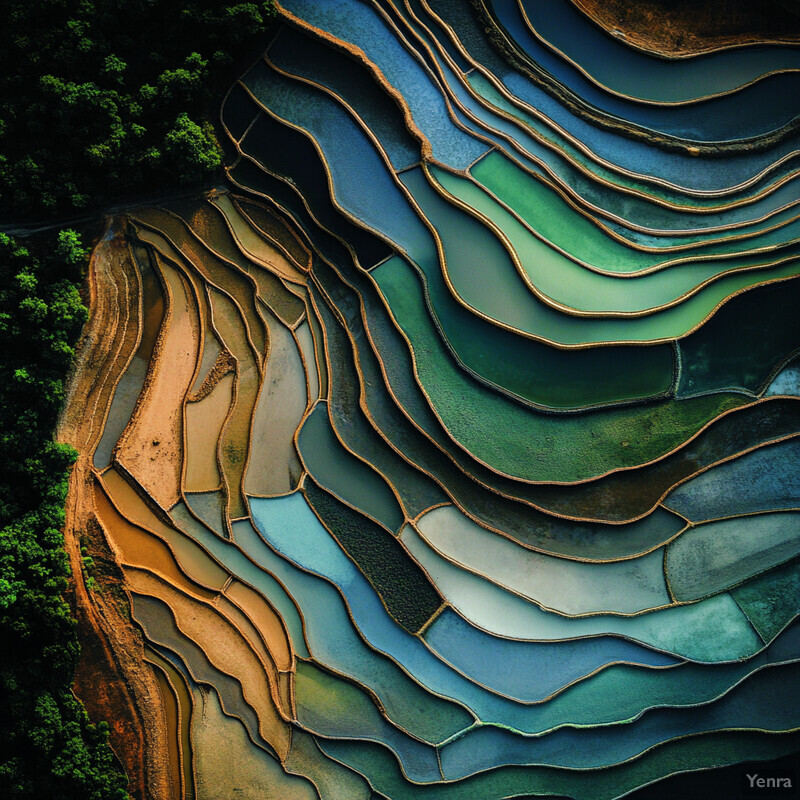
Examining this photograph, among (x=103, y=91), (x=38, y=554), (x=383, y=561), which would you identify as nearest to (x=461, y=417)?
(x=383, y=561)

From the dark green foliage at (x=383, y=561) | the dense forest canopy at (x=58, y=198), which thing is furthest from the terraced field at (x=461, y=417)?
the dense forest canopy at (x=58, y=198)

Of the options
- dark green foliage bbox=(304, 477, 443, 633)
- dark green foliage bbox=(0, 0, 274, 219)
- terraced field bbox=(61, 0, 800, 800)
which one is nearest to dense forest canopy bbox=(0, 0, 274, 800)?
dark green foliage bbox=(0, 0, 274, 219)

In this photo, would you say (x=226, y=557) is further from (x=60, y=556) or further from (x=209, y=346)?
(x=209, y=346)

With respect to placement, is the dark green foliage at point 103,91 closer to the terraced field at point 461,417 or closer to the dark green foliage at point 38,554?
the terraced field at point 461,417

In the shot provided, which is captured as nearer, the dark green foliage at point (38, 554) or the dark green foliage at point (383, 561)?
the dark green foliage at point (38, 554)

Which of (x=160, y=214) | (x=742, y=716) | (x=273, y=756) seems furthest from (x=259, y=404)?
(x=742, y=716)

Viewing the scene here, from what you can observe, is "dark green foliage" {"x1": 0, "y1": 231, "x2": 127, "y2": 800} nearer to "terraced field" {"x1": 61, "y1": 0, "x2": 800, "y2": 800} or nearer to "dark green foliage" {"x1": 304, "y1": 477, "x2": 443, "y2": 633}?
"terraced field" {"x1": 61, "y1": 0, "x2": 800, "y2": 800}
